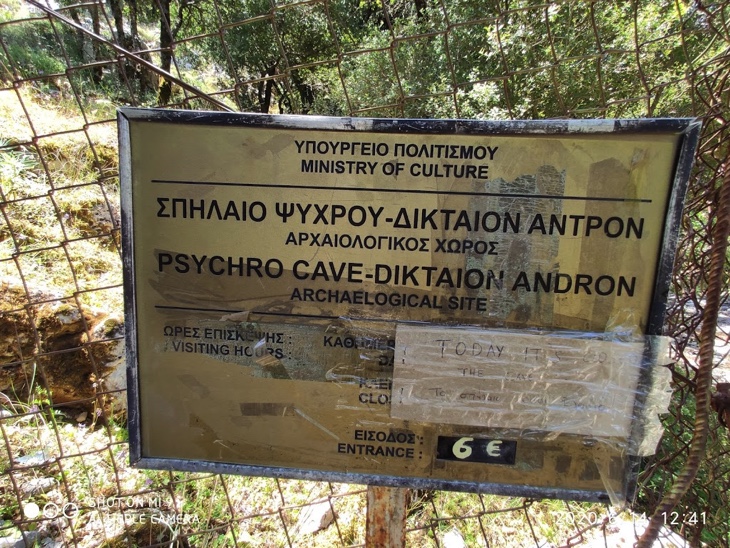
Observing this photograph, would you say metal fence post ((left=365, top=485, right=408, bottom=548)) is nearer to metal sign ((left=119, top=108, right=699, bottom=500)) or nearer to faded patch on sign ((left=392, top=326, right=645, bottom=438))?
metal sign ((left=119, top=108, right=699, bottom=500))

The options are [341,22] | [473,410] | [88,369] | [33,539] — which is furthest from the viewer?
[341,22]

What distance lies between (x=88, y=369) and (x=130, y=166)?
61.2 inches

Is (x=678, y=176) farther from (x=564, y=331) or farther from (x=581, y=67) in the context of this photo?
(x=581, y=67)

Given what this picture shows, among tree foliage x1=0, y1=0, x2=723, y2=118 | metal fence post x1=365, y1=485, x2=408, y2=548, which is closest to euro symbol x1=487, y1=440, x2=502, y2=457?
metal fence post x1=365, y1=485, x2=408, y2=548

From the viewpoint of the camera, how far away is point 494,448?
1.18 m

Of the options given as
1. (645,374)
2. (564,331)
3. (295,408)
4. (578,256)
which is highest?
(578,256)

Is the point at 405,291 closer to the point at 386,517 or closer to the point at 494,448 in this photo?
the point at 494,448

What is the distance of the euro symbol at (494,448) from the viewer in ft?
3.87

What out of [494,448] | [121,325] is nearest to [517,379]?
→ [494,448]

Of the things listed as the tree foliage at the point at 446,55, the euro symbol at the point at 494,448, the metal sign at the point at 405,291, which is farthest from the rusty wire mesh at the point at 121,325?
the euro symbol at the point at 494,448

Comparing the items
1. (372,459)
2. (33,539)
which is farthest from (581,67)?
(33,539)

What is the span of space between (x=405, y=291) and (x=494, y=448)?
19.7 inches

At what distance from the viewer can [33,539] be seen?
1.69m

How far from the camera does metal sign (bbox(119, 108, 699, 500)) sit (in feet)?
3.50
